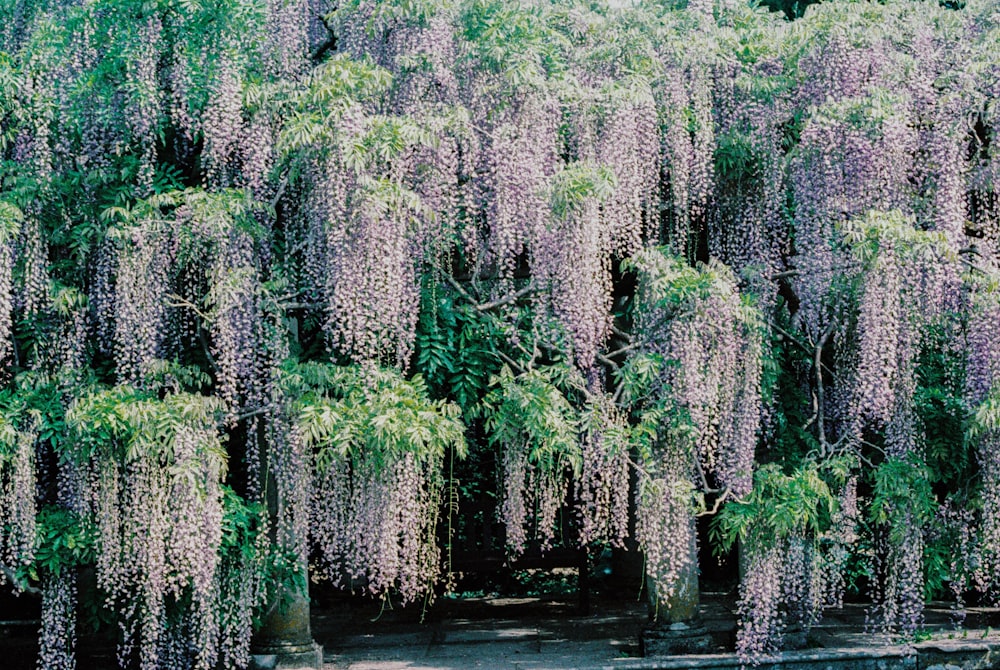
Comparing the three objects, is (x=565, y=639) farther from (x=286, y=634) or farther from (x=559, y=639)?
(x=286, y=634)

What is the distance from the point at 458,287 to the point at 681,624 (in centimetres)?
312

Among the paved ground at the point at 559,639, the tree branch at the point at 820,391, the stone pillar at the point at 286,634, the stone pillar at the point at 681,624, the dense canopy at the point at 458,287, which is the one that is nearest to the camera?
the dense canopy at the point at 458,287

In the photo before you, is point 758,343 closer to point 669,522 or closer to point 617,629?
point 669,522

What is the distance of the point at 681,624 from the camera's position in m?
8.54

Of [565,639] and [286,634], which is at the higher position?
[286,634]

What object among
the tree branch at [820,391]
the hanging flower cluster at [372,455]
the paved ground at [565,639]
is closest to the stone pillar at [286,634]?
the paved ground at [565,639]

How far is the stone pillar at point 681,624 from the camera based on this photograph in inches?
335

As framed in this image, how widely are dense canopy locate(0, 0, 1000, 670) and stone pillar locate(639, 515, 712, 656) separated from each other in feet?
0.89

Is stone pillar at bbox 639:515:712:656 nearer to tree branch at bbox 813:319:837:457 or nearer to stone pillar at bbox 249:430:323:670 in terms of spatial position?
tree branch at bbox 813:319:837:457

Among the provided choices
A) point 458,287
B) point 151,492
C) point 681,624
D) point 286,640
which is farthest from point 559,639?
point 151,492

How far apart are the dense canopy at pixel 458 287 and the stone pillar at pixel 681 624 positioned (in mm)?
270

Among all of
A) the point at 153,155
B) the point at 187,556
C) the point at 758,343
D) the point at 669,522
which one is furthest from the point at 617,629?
the point at 153,155

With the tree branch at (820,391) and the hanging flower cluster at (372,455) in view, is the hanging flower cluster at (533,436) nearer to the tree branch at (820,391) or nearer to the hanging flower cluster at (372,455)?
the hanging flower cluster at (372,455)

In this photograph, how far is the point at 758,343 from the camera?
24.8ft
